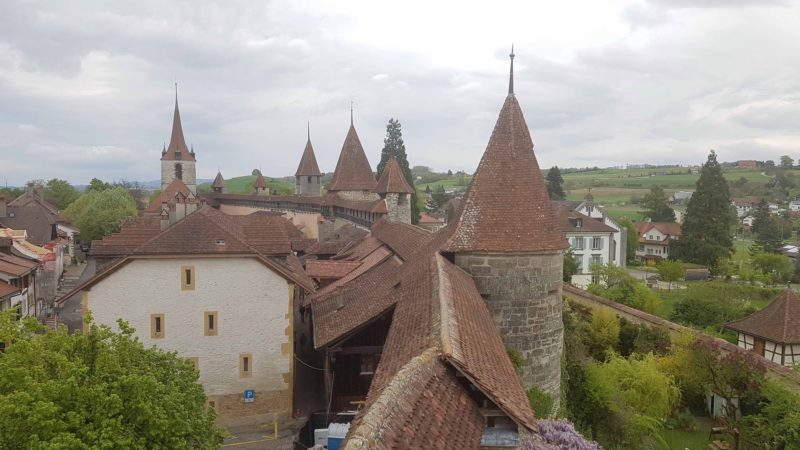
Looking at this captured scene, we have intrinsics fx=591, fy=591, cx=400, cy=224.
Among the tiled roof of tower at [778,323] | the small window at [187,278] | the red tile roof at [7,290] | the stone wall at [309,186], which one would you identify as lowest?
the tiled roof of tower at [778,323]

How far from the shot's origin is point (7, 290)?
25.8m

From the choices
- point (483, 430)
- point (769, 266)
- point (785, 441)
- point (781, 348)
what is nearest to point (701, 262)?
point (769, 266)

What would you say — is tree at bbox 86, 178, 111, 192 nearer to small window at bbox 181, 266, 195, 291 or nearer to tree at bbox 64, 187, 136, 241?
tree at bbox 64, 187, 136, 241

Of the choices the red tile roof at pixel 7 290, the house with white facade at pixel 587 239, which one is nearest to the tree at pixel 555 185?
the house with white facade at pixel 587 239

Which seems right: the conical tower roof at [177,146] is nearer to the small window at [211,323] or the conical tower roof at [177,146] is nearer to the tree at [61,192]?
the tree at [61,192]

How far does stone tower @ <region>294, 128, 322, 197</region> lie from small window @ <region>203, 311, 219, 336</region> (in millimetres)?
44655

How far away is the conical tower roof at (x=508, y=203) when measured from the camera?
495 inches

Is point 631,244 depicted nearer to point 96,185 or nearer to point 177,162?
point 177,162

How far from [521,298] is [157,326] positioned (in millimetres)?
10877

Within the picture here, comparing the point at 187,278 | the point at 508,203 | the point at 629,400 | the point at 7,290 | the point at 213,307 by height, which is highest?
the point at 508,203

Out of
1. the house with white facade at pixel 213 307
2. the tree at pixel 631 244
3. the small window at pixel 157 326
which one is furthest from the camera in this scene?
the tree at pixel 631 244

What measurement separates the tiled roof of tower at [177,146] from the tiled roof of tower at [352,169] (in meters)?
45.9

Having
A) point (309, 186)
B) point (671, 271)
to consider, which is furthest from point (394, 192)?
point (309, 186)

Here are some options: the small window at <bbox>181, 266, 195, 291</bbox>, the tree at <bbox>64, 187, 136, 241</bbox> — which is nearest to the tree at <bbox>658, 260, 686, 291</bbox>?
the small window at <bbox>181, 266, 195, 291</bbox>
